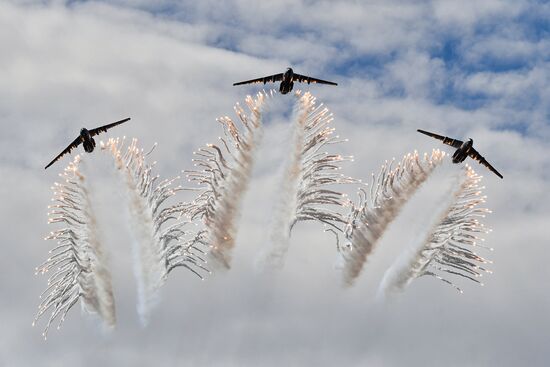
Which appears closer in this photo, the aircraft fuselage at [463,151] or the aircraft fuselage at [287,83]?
the aircraft fuselage at [463,151]

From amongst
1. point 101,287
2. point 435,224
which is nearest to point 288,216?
point 435,224

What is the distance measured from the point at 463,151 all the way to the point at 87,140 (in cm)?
4085

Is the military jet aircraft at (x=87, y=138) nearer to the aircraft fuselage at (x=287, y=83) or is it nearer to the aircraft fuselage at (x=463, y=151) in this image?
the aircraft fuselage at (x=287, y=83)

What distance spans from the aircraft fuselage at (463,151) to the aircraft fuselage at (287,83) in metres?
19.4

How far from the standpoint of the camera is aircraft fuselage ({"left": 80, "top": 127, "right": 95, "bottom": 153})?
94.6 metres

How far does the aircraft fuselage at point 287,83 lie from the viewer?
95562 mm

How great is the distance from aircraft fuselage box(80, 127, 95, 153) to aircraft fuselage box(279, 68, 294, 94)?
837 inches

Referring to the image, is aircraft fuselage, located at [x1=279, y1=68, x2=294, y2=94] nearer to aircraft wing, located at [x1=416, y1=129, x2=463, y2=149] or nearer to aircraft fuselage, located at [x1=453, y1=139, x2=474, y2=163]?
aircraft wing, located at [x1=416, y1=129, x2=463, y2=149]

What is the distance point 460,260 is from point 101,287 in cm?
3816

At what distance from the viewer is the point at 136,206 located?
9169 cm

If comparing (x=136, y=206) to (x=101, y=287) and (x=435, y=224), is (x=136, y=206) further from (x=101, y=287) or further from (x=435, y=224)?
(x=435, y=224)

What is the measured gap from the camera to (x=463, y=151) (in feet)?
314

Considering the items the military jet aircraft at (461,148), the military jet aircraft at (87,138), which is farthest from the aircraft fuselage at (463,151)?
the military jet aircraft at (87,138)

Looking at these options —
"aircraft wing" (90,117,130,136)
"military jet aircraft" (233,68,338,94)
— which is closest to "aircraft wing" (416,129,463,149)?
"military jet aircraft" (233,68,338,94)
